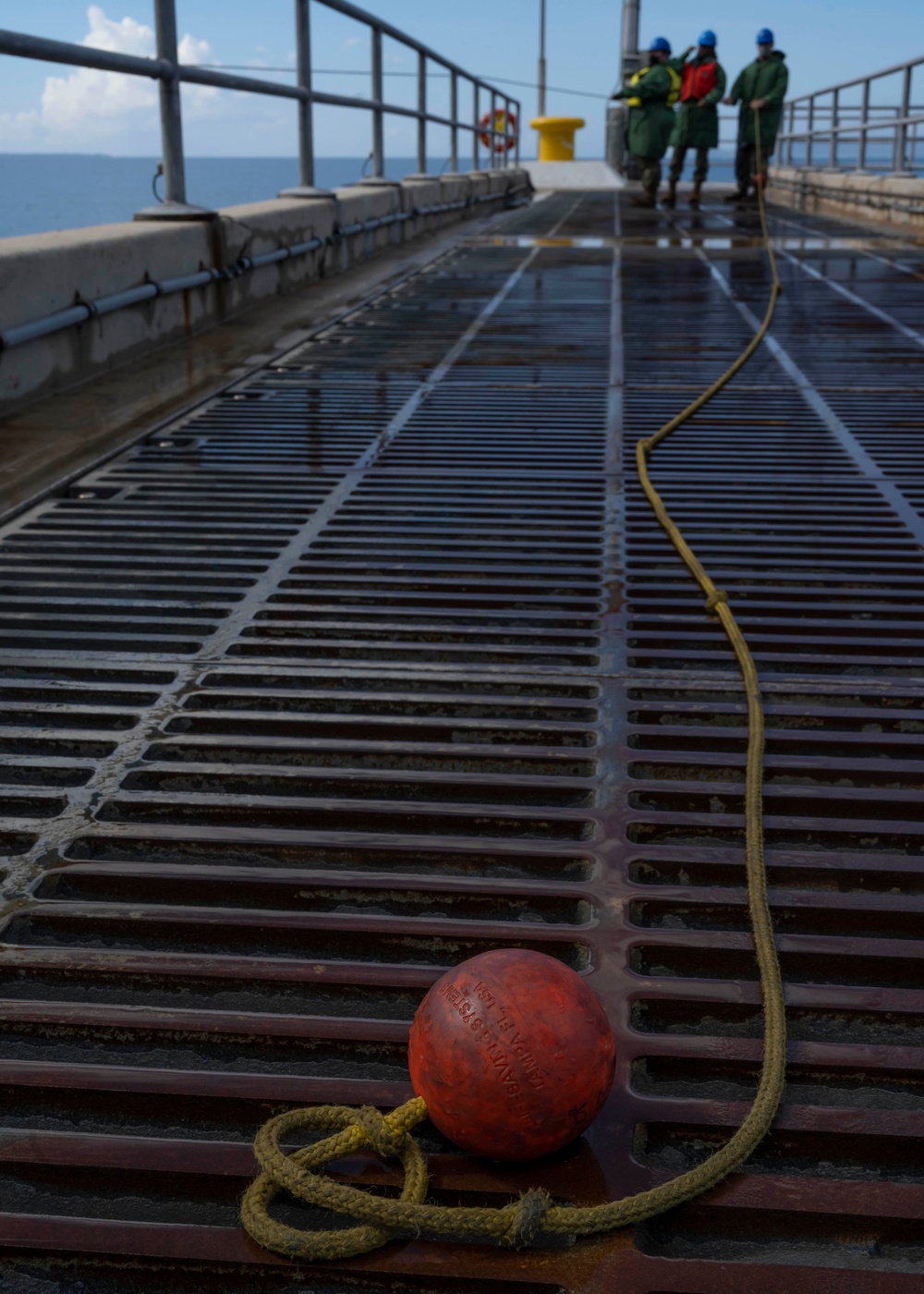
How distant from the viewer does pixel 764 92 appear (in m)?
14.8

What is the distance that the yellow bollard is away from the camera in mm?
26984

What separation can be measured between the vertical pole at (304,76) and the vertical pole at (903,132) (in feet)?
21.8

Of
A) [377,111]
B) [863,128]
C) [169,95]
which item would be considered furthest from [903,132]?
[169,95]

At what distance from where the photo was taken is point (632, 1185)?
124cm

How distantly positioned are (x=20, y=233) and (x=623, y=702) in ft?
11.7

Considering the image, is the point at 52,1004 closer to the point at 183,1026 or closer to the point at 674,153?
the point at 183,1026

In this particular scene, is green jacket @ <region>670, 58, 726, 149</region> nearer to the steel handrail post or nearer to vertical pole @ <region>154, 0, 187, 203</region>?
the steel handrail post

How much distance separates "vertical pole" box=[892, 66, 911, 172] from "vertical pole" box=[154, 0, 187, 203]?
28.0 feet

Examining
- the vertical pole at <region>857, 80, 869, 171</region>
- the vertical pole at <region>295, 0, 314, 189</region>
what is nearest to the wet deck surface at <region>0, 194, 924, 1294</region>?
the vertical pole at <region>295, 0, 314, 189</region>


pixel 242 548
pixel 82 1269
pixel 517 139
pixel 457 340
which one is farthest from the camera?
pixel 517 139

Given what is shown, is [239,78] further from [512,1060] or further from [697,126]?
[697,126]

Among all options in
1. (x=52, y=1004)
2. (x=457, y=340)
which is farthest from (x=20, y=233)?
(x=52, y=1004)

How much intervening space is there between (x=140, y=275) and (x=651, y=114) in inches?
459

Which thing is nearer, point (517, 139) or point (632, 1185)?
point (632, 1185)
